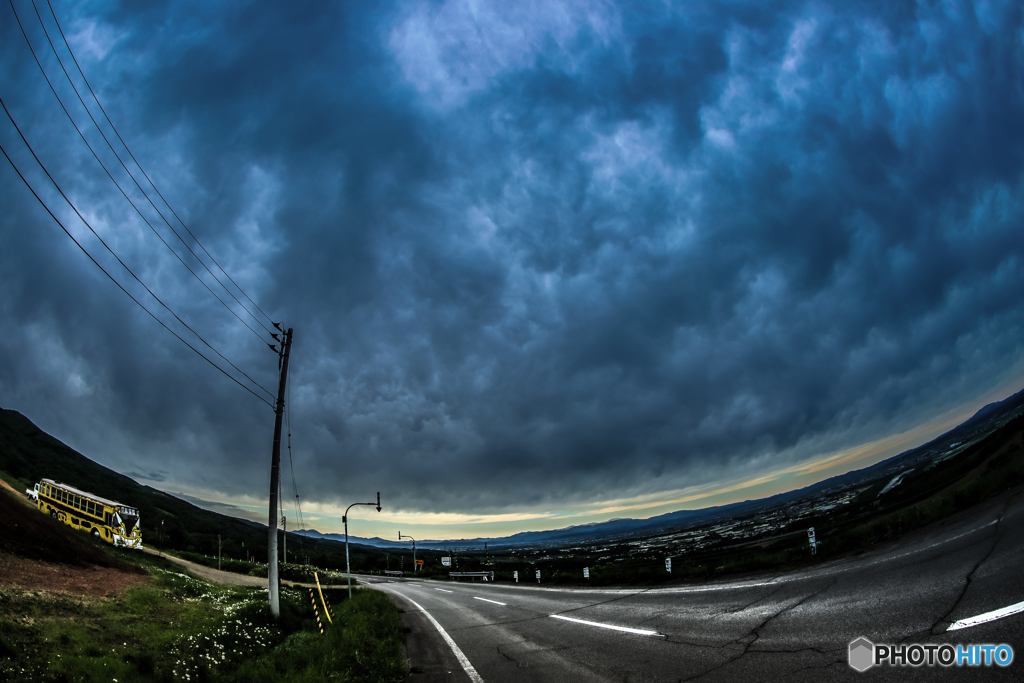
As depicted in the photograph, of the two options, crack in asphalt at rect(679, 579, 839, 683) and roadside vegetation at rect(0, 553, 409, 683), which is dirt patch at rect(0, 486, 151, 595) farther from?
crack in asphalt at rect(679, 579, 839, 683)

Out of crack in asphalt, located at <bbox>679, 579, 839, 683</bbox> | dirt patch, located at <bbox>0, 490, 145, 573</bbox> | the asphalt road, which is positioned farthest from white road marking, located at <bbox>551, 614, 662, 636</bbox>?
dirt patch, located at <bbox>0, 490, 145, 573</bbox>

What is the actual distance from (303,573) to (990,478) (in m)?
72.9

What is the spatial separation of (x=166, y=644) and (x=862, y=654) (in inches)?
644

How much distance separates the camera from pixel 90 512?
72.4ft

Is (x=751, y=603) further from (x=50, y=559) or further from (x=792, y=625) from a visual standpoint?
(x=50, y=559)

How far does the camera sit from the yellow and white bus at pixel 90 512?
19516 mm

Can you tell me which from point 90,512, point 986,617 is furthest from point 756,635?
point 90,512

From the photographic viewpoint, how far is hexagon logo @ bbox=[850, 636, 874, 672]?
416 cm

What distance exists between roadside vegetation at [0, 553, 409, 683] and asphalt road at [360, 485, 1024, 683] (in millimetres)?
1614

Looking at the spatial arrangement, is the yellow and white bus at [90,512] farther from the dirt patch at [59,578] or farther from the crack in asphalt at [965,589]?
the crack in asphalt at [965,589]

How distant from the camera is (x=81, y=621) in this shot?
430 inches

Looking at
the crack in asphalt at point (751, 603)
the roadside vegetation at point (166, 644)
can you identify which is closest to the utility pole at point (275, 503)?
the roadside vegetation at point (166, 644)

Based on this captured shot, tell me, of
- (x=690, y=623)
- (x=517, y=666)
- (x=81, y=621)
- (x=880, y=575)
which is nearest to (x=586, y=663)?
(x=517, y=666)

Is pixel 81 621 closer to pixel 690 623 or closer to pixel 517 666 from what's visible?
pixel 517 666
